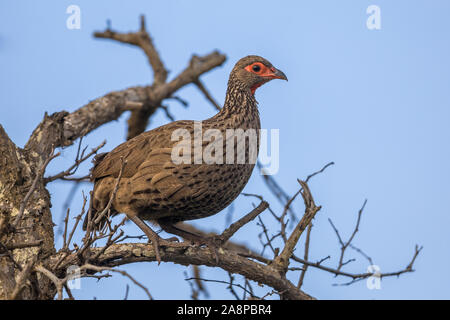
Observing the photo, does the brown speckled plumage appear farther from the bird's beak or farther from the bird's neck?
the bird's beak

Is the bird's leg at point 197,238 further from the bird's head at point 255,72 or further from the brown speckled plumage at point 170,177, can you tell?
the bird's head at point 255,72

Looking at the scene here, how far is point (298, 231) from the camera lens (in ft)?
16.0

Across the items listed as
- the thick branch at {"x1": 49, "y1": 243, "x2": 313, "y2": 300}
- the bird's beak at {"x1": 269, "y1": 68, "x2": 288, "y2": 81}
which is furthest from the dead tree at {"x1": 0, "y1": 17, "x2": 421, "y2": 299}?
the bird's beak at {"x1": 269, "y1": 68, "x2": 288, "y2": 81}

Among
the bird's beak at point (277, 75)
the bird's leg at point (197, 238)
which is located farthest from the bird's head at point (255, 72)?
the bird's leg at point (197, 238)

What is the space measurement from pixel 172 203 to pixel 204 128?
66 centimetres

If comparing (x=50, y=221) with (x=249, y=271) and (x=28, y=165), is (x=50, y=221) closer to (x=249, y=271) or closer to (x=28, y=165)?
(x=28, y=165)

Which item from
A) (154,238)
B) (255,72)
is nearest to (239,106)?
(255,72)

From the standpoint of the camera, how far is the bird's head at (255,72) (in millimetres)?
5523

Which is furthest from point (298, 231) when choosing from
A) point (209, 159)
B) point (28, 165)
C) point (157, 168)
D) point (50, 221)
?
point (28, 165)

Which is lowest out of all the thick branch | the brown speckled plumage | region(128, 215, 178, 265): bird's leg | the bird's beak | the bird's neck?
the thick branch

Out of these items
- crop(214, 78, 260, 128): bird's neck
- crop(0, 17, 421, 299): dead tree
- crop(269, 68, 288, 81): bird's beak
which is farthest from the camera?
crop(269, 68, 288, 81): bird's beak

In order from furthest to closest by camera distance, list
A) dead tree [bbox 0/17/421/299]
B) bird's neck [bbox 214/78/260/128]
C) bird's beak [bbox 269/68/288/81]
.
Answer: bird's beak [bbox 269/68/288/81] < bird's neck [bbox 214/78/260/128] < dead tree [bbox 0/17/421/299]

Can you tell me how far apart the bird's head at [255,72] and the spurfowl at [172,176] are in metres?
0.02

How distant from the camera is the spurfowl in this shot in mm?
4746
